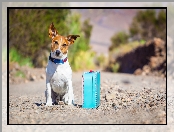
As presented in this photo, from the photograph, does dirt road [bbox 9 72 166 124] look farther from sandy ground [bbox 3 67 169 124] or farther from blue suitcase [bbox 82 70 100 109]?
blue suitcase [bbox 82 70 100 109]

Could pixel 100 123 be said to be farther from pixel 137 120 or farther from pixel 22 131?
pixel 22 131

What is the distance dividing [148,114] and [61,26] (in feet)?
25.1

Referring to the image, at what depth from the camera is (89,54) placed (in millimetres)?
15695

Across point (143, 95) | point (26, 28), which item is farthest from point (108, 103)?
point (26, 28)

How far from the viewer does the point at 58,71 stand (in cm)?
655

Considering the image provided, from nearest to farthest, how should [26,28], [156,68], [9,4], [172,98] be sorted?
[172,98] < [9,4] < [26,28] < [156,68]

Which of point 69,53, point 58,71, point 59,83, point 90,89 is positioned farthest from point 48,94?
point 69,53

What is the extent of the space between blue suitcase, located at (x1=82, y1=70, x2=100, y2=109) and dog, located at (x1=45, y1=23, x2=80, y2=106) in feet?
0.65

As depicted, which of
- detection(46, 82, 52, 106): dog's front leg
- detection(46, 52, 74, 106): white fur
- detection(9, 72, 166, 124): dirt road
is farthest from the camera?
detection(46, 82, 52, 106): dog's front leg

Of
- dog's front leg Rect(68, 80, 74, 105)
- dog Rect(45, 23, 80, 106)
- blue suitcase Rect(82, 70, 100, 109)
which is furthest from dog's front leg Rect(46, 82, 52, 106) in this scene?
blue suitcase Rect(82, 70, 100, 109)

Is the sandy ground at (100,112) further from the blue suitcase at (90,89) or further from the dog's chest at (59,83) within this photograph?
the dog's chest at (59,83)

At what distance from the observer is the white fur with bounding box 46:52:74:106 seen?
21.4 feet

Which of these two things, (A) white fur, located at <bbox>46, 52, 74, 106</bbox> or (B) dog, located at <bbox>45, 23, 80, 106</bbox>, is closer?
(B) dog, located at <bbox>45, 23, 80, 106</bbox>

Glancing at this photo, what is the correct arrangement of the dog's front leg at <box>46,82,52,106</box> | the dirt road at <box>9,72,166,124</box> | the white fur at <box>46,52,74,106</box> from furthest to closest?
the dog's front leg at <box>46,82,52,106</box>
the white fur at <box>46,52,74,106</box>
the dirt road at <box>9,72,166,124</box>
